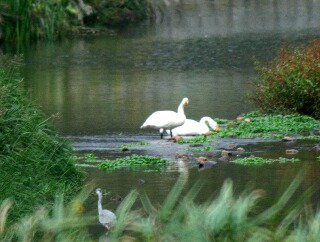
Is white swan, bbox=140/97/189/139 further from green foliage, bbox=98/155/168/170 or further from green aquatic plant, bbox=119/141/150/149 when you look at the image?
green foliage, bbox=98/155/168/170

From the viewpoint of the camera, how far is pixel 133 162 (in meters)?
13.2

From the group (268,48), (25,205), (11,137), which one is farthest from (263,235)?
(268,48)

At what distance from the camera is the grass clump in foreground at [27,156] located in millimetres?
9438

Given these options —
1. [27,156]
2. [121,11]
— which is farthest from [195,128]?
[121,11]

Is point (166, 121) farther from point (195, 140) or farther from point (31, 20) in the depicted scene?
point (31, 20)

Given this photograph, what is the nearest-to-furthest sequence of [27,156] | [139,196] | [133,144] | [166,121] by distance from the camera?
[27,156] < [139,196] < [133,144] < [166,121]

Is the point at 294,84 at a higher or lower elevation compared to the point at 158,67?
higher

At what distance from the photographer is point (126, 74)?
94.2 feet

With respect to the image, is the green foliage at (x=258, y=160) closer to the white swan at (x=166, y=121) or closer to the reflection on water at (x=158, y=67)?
the white swan at (x=166, y=121)

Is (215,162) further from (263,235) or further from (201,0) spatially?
(201,0)

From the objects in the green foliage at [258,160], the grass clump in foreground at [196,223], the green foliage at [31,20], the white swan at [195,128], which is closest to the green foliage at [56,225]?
the grass clump in foreground at [196,223]

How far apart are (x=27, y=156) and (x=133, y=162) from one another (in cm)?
335

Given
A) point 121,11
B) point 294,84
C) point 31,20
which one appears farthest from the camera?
point 121,11

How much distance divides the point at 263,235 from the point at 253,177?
7.59 metres
